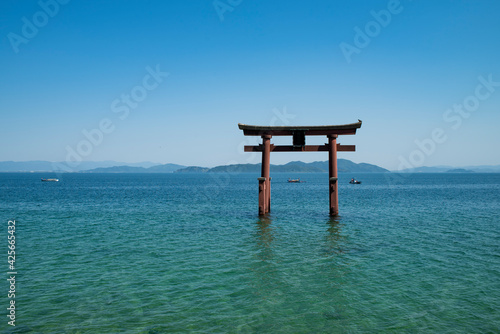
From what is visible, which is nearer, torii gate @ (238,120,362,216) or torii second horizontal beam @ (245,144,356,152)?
torii gate @ (238,120,362,216)

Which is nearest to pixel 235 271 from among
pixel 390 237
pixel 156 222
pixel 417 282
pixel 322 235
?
pixel 417 282

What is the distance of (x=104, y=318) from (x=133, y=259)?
539cm

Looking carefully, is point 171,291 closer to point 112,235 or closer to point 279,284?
point 279,284

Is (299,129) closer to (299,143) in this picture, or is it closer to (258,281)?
(299,143)

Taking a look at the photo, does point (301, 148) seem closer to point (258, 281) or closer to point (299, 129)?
point (299, 129)

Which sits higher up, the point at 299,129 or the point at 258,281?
the point at 299,129

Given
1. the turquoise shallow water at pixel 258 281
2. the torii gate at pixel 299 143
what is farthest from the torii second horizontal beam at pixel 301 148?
the turquoise shallow water at pixel 258 281

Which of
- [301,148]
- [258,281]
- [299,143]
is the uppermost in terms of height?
[299,143]

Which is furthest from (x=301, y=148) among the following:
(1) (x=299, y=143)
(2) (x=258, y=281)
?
(2) (x=258, y=281)

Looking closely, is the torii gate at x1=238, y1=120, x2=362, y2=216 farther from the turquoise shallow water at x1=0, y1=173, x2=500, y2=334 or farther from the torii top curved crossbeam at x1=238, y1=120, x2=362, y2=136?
the turquoise shallow water at x1=0, y1=173, x2=500, y2=334

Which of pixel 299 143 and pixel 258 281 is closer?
pixel 258 281

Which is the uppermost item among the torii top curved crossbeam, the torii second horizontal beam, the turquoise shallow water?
the torii top curved crossbeam

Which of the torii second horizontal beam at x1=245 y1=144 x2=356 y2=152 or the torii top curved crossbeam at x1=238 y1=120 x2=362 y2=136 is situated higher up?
the torii top curved crossbeam at x1=238 y1=120 x2=362 y2=136

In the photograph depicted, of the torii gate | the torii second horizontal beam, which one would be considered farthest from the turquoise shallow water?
the torii second horizontal beam
